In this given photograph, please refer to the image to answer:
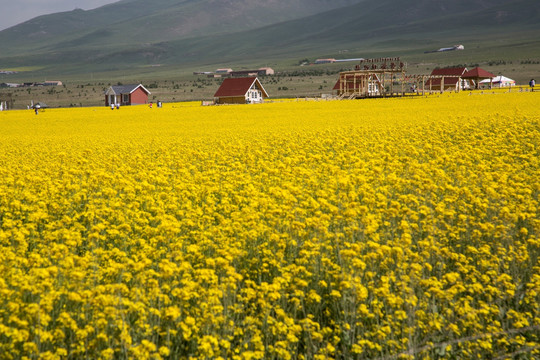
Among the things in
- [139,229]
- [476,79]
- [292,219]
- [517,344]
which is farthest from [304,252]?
[476,79]

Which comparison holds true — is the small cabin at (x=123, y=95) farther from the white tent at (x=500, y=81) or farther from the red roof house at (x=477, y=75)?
the white tent at (x=500, y=81)

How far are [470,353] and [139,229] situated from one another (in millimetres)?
4847

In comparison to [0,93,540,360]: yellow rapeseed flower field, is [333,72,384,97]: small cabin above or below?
above

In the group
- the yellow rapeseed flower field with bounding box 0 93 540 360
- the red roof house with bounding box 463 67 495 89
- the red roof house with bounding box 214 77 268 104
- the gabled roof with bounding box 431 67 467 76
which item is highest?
the gabled roof with bounding box 431 67 467 76

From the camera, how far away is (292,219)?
24.5 feet

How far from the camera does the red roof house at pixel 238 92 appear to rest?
74.2 m

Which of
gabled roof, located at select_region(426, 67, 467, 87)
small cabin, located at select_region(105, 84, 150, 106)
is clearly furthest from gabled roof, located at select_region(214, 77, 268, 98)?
gabled roof, located at select_region(426, 67, 467, 87)

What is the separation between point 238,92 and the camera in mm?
74500

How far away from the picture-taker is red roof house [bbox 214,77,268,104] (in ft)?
243

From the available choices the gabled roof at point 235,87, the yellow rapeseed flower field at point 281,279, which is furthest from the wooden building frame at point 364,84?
the yellow rapeseed flower field at point 281,279

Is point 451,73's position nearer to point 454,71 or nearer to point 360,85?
point 454,71

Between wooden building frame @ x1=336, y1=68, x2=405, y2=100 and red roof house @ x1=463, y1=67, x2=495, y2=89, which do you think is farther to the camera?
red roof house @ x1=463, y1=67, x2=495, y2=89

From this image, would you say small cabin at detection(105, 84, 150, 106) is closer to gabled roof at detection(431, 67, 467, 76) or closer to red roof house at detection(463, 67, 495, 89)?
gabled roof at detection(431, 67, 467, 76)

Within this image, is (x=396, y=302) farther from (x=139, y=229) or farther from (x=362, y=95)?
(x=362, y=95)
